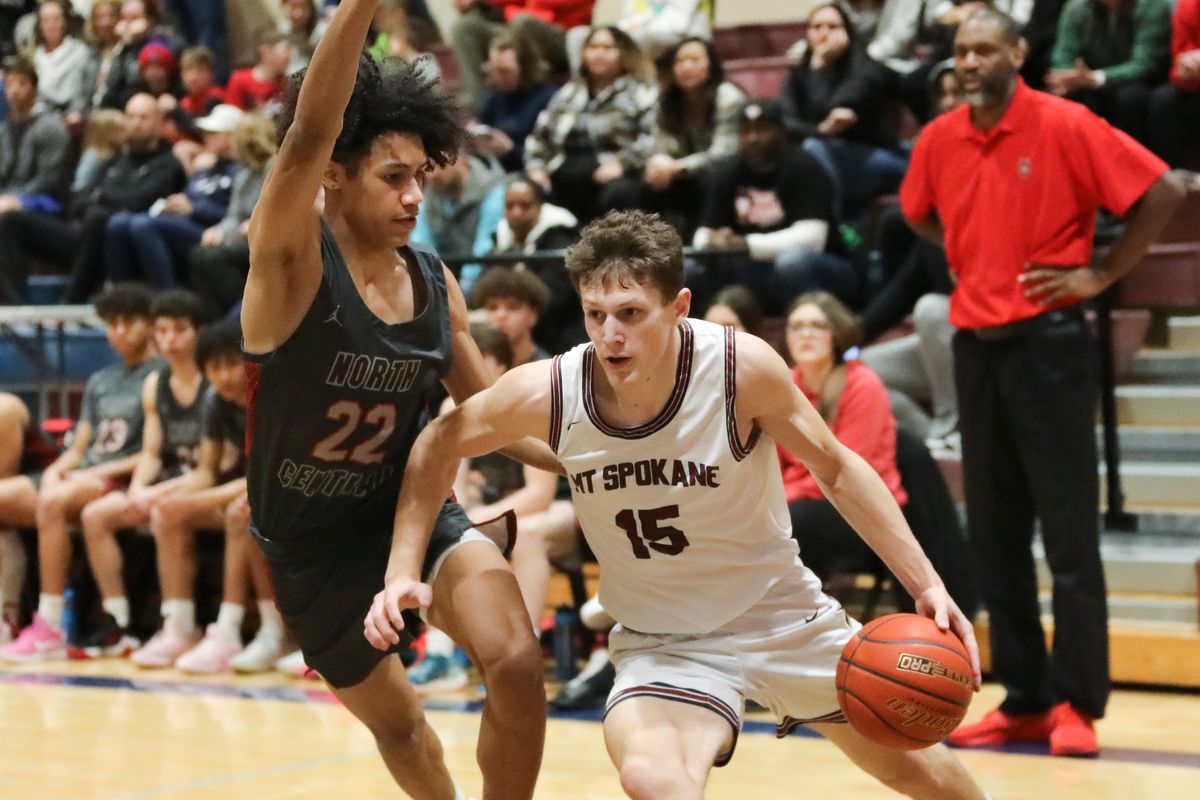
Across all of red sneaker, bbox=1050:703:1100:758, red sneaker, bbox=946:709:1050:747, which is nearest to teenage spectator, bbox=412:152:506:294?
red sneaker, bbox=946:709:1050:747

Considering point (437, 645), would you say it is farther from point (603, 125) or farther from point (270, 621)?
point (603, 125)

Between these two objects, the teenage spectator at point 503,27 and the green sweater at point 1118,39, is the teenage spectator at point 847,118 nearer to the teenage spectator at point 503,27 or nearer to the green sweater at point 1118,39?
the green sweater at point 1118,39

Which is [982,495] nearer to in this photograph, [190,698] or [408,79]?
[408,79]

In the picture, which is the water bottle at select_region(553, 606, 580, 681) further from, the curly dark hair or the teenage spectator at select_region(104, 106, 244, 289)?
the teenage spectator at select_region(104, 106, 244, 289)

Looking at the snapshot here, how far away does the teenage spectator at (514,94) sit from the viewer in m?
9.52

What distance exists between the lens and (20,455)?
26.7 ft

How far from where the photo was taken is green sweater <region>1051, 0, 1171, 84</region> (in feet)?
24.4

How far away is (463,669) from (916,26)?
14.0 feet

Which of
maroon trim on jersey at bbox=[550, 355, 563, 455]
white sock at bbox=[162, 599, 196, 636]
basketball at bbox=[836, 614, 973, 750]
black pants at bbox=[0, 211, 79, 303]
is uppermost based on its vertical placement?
maroon trim on jersey at bbox=[550, 355, 563, 455]

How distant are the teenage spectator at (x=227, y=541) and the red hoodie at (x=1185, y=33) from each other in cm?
438

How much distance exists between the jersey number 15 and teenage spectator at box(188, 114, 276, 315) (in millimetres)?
5682

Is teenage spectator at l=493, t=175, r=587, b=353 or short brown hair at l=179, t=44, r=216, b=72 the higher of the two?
teenage spectator at l=493, t=175, r=587, b=353

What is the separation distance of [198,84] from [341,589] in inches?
320

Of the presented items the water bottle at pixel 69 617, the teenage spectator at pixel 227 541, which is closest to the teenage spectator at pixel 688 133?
the teenage spectator at pixel 227 541
